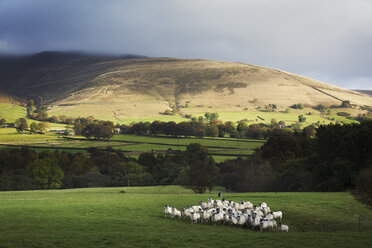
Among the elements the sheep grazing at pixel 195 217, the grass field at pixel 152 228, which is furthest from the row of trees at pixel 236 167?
the sheep grazing at pixel 195 217

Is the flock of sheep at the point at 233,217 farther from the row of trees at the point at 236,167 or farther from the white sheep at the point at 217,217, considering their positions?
the row of trees at the point at 236,167

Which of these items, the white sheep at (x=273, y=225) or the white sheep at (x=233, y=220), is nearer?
the white sheep at (x=273, y=225)

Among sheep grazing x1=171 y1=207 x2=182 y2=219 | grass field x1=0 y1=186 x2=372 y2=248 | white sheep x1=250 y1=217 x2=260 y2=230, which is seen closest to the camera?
grass field x1=0 y1=186 x2=372 y2=248

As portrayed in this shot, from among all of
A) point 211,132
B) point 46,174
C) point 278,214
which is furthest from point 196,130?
point 278,214

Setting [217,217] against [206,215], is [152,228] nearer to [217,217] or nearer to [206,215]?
[206,215]

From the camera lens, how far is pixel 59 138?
17512 centimetres

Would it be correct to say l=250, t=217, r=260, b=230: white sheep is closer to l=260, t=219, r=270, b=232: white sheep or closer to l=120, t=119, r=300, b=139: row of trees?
l=260, t=219, r=270, b=232: white sheep

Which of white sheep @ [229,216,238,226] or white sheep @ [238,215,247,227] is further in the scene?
white sheep @ [229,216,238,226]

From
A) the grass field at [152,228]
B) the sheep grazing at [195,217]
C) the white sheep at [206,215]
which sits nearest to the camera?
the grass field at [152,228]

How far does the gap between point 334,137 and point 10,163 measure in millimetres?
98615

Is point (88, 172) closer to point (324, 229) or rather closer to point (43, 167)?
point (43, 167)

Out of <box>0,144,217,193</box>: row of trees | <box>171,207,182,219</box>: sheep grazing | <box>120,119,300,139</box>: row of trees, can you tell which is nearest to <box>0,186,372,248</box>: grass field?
<box>171,207,182,219</box>: sheep grazing

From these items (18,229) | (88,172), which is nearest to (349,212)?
(18,229)

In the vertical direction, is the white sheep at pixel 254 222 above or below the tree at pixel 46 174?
above
